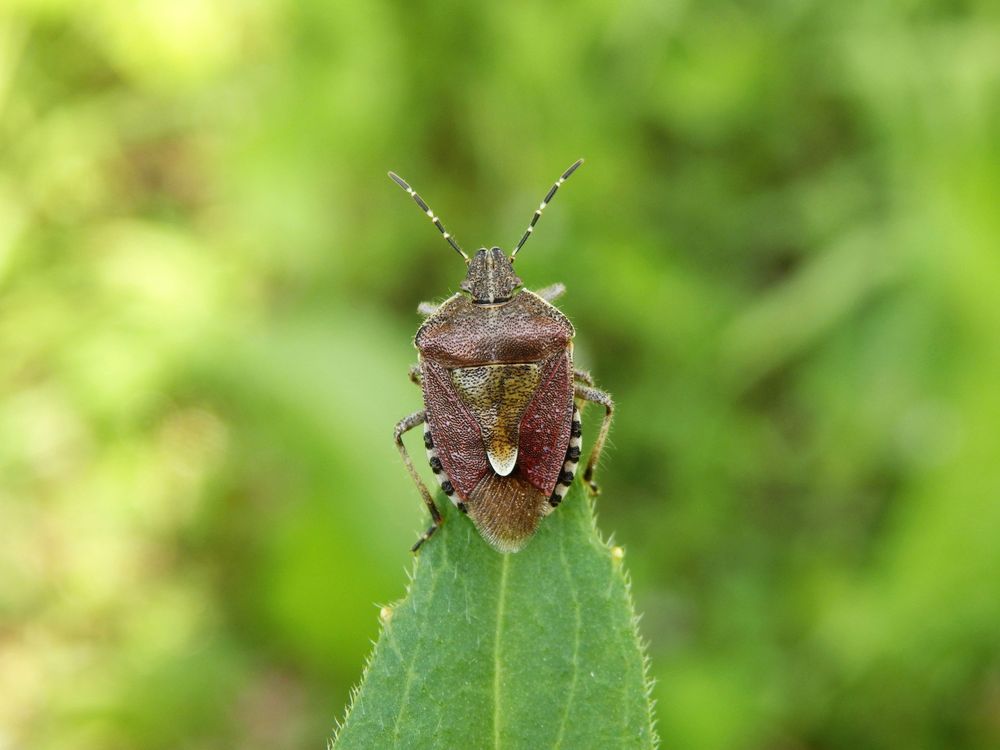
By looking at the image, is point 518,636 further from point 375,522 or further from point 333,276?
point 333,276

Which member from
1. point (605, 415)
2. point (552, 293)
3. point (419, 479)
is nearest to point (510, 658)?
point (419, 479)

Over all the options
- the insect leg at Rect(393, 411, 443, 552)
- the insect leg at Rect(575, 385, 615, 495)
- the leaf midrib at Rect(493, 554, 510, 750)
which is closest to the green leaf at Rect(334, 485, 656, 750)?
the leaf midrib at Rect(493, 554, 510, 750)

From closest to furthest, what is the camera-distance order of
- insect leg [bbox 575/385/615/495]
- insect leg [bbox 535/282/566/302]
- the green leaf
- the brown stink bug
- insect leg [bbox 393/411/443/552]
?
the green leaf, insect leg [bbox 393/411/443/552], the brown stink bug, insect leg [bbox 575/385/615/495], insect leg [bbox 535/282/566/302]

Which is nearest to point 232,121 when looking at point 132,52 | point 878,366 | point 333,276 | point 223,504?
point 132,52

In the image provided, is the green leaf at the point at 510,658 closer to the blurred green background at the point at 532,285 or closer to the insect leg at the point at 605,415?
the insect leg at the point at 605,415

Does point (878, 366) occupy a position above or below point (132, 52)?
below

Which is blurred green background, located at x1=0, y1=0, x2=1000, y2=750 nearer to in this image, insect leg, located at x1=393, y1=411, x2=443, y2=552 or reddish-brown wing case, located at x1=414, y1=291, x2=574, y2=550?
insect leg, located at x1=393, y1=411, x2=443, y2=552

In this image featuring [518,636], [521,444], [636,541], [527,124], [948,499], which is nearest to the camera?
[518,636]
